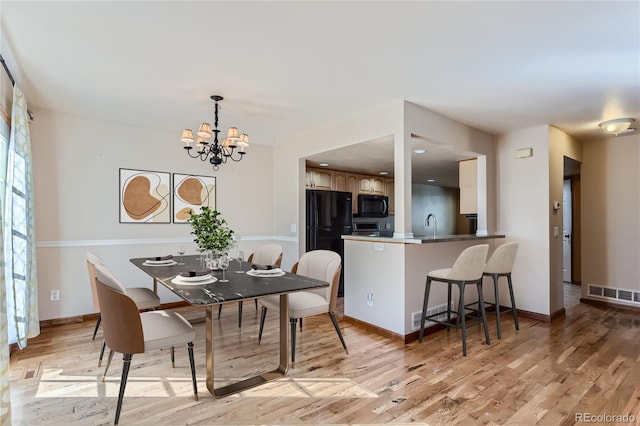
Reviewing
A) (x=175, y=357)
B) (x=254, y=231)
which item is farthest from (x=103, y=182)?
(x=175, y=357)

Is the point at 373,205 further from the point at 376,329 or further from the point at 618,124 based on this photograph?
the point at 618,124

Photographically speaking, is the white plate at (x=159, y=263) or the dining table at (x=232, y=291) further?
the white plate at (x=159, y=263)

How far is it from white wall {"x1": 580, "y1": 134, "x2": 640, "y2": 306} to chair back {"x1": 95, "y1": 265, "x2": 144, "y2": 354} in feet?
18.5

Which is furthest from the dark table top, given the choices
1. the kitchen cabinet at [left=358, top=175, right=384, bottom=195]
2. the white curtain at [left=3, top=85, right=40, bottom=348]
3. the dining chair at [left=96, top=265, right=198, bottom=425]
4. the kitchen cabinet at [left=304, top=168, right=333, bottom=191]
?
the kitchen cabinet at [left=358, top=175, right=384, bottom=195]

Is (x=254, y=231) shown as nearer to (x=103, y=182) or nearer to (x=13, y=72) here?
(x=103, y=182)

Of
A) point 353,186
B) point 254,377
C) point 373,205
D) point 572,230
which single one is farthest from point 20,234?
point 572,230

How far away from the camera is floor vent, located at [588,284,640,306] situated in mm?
4402

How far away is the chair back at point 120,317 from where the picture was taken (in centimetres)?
194

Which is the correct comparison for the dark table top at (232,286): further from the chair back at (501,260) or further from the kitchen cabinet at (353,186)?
the kitchen cabinet at (353,186)

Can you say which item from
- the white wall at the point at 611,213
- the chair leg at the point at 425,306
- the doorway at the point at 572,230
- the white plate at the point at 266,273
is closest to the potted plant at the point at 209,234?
the white plate at the point at 266,273

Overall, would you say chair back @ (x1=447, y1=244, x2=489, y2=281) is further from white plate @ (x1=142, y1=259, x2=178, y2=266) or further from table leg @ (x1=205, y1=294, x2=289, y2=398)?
white plate @ (x1=142, y1=259, x2=178, y2=266)

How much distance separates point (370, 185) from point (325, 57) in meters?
4.14

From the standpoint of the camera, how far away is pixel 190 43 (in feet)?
7.19

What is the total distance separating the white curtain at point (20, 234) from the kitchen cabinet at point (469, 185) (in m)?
4.84
